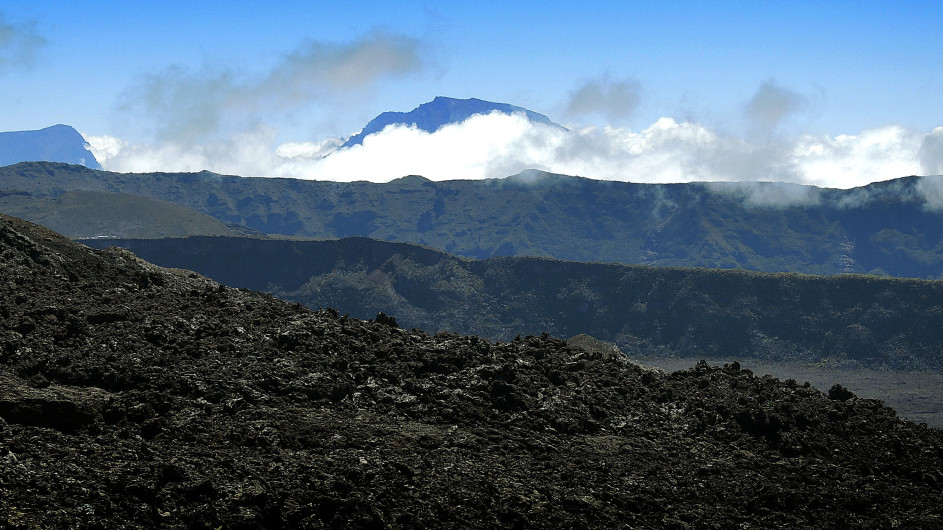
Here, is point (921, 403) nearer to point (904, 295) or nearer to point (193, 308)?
point (904, 295)

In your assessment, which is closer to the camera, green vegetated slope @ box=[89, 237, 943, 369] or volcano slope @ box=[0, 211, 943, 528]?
volcano slope @ box=[0, 211, 943, 528]

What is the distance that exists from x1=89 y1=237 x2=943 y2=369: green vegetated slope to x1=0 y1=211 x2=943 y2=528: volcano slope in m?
105

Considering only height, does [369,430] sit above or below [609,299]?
above

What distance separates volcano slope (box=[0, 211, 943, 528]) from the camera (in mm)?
18672

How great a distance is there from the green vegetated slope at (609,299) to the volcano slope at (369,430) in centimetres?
10497

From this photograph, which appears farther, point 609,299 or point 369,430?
point 609,299

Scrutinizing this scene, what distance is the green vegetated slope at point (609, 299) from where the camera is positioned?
443 feet

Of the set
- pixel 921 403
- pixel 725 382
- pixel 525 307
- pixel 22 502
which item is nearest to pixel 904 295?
pixel 921 403

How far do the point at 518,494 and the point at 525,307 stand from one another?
126794mm

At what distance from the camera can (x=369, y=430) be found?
23125mm

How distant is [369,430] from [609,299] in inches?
5074

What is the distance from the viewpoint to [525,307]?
483 feet

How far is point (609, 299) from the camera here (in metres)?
150

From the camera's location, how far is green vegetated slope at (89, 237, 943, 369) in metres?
135
